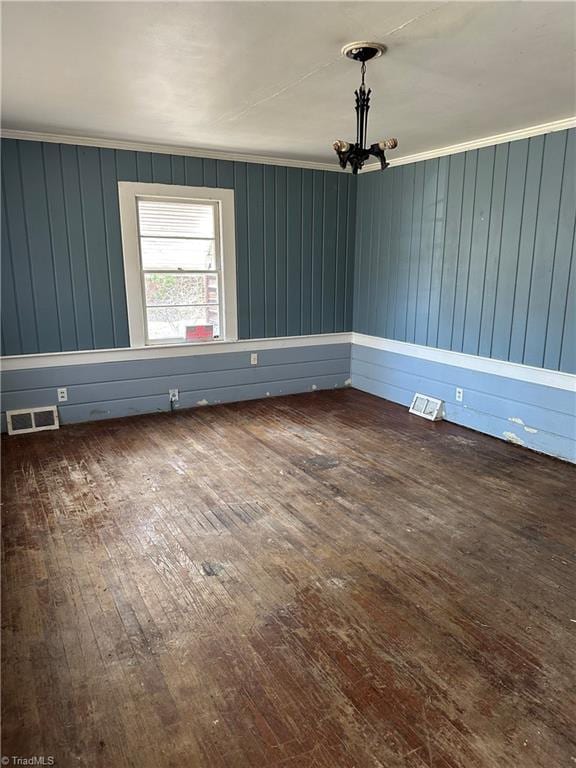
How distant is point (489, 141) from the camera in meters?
4.20

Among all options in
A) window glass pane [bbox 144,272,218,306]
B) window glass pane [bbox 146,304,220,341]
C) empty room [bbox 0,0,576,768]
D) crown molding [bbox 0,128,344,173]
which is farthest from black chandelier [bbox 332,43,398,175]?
window glass pane [bbox 146,304,220,341]

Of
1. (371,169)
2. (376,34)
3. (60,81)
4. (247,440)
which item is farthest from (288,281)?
(376,34)

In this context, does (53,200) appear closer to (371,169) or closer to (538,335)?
(371,169)

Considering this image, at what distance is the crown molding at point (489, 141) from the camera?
3.68 meters

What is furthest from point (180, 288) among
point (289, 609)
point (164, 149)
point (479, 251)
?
point (289, 609)

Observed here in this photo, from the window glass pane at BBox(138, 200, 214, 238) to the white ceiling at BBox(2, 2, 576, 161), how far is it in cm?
82

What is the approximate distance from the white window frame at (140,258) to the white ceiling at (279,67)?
0.70 meters

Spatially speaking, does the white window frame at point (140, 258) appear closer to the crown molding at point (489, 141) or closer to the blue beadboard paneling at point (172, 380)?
the blue beadboard paneling at point (172, 380)

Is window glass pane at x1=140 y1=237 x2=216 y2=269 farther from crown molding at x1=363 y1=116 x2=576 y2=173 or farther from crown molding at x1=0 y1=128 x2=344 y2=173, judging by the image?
crown molding at x1=363 y1=116 x2=576 y2=173

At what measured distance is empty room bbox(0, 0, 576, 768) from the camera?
6.02 ft

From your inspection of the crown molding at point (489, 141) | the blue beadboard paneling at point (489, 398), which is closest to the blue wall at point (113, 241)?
the crown molding at point (489, 141)

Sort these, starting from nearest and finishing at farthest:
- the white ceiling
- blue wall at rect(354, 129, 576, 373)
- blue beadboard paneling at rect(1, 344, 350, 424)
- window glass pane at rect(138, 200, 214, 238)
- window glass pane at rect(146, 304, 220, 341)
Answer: the white ceiling
blue wall at rect(354, 129, 576, 373)
blue beadboard paneling at rect(1, 344, 350, 424)
window glass pane at rect(138, 200, 214, 238)
window glass pane at rect(146, 304, 220, 341)

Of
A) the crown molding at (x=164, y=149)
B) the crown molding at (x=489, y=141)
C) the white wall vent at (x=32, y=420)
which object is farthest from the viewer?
the white wall vent at (x=32, y=420)

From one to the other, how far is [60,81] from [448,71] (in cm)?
218
